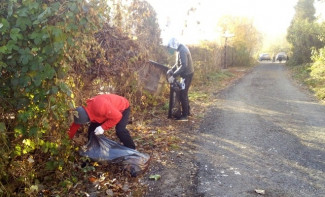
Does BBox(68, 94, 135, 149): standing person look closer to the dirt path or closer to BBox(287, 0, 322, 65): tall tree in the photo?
the dirt path

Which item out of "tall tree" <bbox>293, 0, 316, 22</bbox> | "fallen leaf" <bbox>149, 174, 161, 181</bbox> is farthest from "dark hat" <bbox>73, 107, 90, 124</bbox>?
"tall tree" <bbox>293, 0, 316, 22</bbox>

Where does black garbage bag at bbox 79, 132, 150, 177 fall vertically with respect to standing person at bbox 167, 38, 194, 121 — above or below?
below

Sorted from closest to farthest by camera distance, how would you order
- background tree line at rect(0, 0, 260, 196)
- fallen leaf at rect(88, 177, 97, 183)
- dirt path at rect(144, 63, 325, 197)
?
background tree line at rect(0, 0, 260, 196)
dirt path at rect(144, 63, 325, 197)
fallen leaf at rect(88, 177, 97, 183)

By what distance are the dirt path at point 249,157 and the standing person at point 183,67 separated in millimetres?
528

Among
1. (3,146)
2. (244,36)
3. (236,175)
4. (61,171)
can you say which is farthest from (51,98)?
(244,36)

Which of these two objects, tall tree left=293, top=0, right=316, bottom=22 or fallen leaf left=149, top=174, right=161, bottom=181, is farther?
tall tree left=293, top=0, right=316, bottom=22

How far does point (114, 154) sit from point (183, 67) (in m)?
3.13

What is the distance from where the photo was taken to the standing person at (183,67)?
6.47 meters

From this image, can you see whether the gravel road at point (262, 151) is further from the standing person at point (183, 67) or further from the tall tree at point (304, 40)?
the tall tree at point (304, 40)

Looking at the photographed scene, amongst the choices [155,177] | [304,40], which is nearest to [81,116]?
[155,177]

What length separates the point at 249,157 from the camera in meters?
4.60

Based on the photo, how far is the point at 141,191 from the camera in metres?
3.62

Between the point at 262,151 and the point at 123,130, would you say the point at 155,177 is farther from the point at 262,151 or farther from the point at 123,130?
the point at 262,151

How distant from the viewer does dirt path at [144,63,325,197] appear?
3.65 meters
